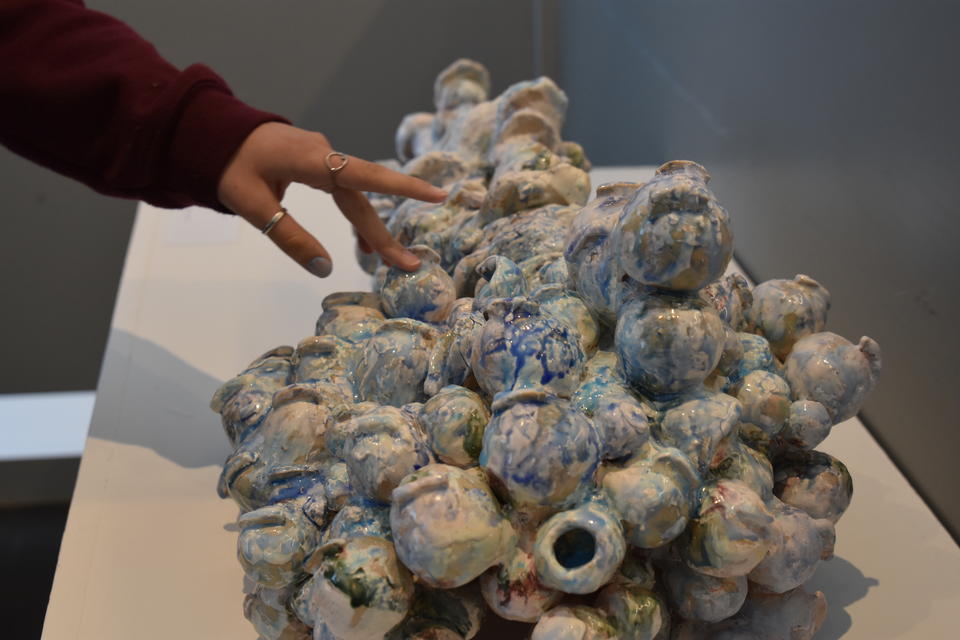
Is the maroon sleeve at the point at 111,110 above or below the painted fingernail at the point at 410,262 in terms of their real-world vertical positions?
above

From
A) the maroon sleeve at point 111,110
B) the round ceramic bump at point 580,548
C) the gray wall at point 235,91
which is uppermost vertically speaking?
the gray wall at point 235,91

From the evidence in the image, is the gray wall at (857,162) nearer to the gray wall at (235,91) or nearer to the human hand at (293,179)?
the human hand at (293,179)

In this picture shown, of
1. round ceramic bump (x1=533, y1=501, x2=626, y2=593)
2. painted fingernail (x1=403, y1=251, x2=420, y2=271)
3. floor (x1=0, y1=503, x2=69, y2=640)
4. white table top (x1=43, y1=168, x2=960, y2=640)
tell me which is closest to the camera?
round ceramic bump (x1=533, y1=501, x2=626, y2=593)

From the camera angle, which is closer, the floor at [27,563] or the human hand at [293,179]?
the human hand at [293,179]

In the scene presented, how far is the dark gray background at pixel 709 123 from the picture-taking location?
1.00 metres


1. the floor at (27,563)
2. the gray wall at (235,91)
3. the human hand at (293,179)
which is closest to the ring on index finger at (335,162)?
the human hand at (293,179)

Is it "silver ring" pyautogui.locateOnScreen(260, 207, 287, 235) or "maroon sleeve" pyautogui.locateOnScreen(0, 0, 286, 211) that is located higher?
"maroon sleeve" pyautogui.locateOnScreen(0, 0, 286, 211)

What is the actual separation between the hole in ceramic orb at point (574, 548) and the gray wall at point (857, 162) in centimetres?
46

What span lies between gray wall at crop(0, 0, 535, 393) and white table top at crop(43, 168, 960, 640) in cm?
77

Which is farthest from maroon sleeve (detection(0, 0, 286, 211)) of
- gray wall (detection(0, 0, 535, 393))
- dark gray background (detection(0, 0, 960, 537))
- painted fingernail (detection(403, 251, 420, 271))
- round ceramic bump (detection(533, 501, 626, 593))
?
gray wall (detection(0, 0, 535, 393))

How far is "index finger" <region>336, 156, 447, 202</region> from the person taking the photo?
3.34ft

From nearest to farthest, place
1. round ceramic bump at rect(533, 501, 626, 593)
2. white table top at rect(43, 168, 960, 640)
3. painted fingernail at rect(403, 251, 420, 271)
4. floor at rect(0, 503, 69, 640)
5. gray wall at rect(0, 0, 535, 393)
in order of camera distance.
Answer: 1. round ceramic bump at rect(533, 501, 626, 593)
2. white table top at rect(43, 168, 960, 640)
3. painted fingernail at rect(403, 251, 420, 271)
4. floor at rect(0, 503, 69, 640)
5. gray wall at rect(0, 0, 535, 393)

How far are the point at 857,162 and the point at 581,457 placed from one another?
2.08ft

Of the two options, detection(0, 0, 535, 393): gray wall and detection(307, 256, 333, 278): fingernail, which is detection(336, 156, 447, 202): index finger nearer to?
detection(307, 256, 333, 278): fingernail
